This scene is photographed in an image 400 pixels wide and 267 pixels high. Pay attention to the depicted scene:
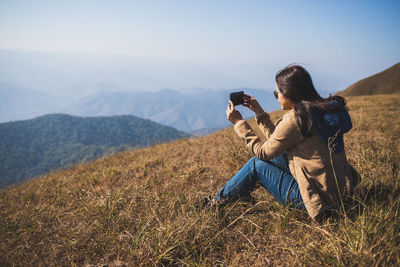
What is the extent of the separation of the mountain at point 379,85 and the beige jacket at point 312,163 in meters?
74.6

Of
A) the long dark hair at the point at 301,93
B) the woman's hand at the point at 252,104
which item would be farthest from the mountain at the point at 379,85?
the long dark hair at the point at 301,93

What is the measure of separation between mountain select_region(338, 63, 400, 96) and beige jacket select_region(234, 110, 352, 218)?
74613 mm

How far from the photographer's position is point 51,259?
2.39 m

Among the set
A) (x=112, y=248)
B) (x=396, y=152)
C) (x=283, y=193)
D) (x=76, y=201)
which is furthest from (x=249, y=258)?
(x=396, y=152)

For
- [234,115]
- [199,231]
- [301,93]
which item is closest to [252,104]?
[234,115]

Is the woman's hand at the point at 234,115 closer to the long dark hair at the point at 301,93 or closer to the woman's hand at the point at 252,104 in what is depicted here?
the woman's hand at the point at 252,104

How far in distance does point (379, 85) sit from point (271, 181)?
285 feet

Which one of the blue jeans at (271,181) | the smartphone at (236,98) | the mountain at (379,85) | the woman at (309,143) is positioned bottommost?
the mountain at (379,85)

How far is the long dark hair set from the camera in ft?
6.55

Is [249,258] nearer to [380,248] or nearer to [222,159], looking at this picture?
[380,248]

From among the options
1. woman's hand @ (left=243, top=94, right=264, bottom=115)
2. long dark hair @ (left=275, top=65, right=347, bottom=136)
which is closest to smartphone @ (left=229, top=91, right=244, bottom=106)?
woman's hand @ (left=243, top=94, right=264, bottom=115)

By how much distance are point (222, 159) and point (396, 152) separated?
→ 3327 mm

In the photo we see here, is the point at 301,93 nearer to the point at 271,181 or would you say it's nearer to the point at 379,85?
the point at 271,181

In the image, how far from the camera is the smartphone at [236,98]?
2939mm
